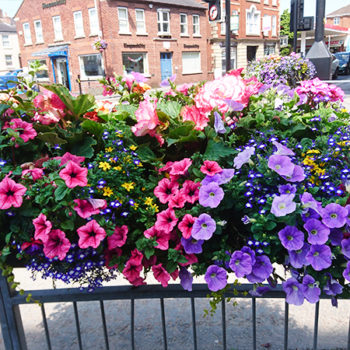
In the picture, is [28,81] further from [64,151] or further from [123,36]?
[123,36]

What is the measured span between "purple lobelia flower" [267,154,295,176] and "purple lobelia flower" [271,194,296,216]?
8cm

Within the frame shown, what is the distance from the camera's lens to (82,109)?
1434 millimetres

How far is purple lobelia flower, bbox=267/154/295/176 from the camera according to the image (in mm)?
1147

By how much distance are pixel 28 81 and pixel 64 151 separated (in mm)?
429

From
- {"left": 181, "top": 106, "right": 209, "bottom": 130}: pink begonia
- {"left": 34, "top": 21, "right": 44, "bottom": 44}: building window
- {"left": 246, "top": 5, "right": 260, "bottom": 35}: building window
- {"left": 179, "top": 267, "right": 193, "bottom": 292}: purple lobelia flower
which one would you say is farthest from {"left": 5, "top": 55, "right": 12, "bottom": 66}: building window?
{"left": 179, "top": 267, "right": 193, "bottom": 292}: purple lobelia flower

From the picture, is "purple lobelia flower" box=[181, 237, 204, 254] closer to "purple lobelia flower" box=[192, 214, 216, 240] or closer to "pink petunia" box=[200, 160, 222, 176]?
"purple lobelia flower" box=[192, 214, 216, 240]

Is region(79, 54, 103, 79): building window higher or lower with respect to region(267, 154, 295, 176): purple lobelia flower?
higher

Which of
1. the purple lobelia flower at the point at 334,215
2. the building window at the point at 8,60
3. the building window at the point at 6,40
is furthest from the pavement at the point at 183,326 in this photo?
the building window at the point at 6,40

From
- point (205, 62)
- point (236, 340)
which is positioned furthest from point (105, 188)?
point (205, 62)

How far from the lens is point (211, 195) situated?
1.17m

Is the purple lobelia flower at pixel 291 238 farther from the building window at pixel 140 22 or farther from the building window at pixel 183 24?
the building window at pixel 183 24

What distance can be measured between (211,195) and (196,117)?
0.36 m

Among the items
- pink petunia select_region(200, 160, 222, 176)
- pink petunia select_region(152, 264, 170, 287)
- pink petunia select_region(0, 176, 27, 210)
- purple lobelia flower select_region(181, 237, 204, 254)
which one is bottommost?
pink petunia select_region(152, 264, 170, 287)

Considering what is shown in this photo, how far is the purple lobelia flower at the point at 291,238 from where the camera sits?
3.76 feet
